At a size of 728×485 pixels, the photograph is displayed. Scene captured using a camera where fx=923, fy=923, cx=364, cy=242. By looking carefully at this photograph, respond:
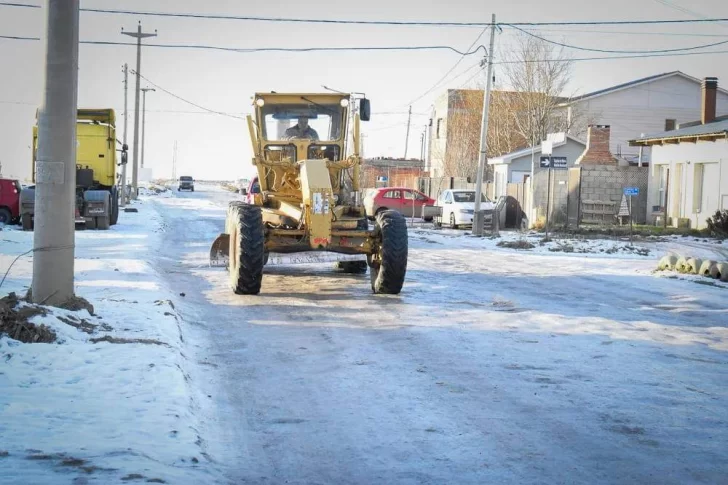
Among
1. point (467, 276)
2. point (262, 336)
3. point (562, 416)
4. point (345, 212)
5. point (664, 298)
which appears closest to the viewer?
point (562, 416)

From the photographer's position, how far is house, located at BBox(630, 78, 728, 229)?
31.7 meters

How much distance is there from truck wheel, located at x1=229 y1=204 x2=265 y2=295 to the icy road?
0.26m

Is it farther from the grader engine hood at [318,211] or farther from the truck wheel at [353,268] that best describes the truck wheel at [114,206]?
the grader engine hood at [318,211]

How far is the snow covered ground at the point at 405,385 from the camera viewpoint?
580 centimetres

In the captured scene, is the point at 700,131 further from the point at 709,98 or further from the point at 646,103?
the point at 646,103

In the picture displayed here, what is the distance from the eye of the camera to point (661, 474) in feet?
18.8

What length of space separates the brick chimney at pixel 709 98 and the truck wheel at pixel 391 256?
26186 mm

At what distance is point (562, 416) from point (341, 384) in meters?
1.99

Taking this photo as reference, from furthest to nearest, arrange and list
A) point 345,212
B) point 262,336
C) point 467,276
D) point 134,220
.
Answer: point 134,220 → point 467,276 → point 345,212 → point 262,336

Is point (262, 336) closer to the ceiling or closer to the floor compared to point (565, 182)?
closer to the floor

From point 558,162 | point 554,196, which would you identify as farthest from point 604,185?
point 558,162

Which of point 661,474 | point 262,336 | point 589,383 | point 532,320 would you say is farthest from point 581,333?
point 661,474

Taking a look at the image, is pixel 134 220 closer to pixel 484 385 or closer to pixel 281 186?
pixel 281 186

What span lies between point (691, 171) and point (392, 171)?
152 feet
